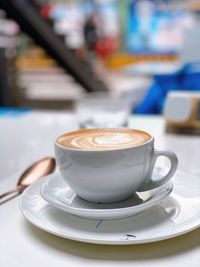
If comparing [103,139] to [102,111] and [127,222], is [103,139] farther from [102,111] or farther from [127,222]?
[102,111]

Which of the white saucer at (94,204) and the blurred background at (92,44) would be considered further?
the blurred background at (92,44)

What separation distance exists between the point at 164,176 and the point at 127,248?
0.09 m

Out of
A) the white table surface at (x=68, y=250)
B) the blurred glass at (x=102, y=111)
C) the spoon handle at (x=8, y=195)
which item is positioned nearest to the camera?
the white table surface at (x=68, y=250)

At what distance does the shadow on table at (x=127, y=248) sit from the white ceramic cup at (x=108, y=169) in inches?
2.0

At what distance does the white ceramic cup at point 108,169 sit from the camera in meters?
0.32

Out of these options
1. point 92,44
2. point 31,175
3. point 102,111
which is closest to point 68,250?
point 31,175

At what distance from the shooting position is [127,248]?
0.96 ft

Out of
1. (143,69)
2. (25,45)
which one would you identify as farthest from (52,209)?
(25,45)

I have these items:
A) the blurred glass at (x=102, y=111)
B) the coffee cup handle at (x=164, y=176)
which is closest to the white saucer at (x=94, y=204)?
the coffee cup handle at (x=164, y=176)

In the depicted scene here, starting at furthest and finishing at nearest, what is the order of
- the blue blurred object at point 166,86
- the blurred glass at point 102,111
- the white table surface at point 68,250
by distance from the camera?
the blue blurred object at point 166,86 → the blurred glass at point 102,111 → the white table surface at point 68,250

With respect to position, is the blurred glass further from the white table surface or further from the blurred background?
the blurred background

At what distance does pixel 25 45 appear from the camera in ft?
20.6

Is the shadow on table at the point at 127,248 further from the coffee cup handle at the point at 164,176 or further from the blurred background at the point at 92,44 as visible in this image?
the blurred background at the point at 92,44

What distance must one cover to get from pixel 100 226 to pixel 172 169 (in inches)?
3.6
